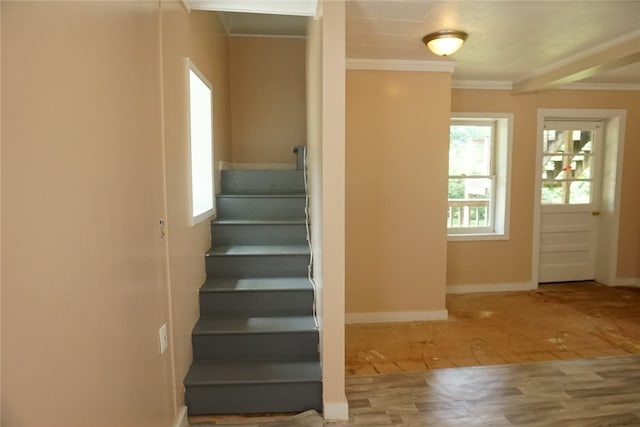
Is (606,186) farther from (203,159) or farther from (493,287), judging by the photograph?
(203,159)

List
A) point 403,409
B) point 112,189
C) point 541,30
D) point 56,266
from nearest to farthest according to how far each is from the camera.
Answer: point 56,266 → point 112,189 → point 403,409 → point 541,30

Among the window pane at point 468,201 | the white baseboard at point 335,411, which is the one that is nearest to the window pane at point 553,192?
the window pane at point 468,201

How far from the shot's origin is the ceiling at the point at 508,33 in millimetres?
2404

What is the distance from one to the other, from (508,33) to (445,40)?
1.65ft

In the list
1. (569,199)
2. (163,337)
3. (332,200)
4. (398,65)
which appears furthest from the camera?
Answer: (569,199)

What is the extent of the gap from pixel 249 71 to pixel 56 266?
3782 mm

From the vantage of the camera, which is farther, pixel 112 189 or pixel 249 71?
pixel 249 71

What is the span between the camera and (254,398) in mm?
2312

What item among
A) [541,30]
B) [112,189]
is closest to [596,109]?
[541,30]

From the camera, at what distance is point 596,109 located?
179 inches

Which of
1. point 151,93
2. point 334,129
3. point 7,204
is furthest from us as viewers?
point 334,129

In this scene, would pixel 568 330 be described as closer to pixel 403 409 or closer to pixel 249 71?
pixel 403 409

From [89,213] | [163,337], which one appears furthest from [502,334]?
[89,213]

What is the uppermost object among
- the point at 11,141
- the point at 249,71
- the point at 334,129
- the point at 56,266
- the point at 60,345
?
the point at 249,71
